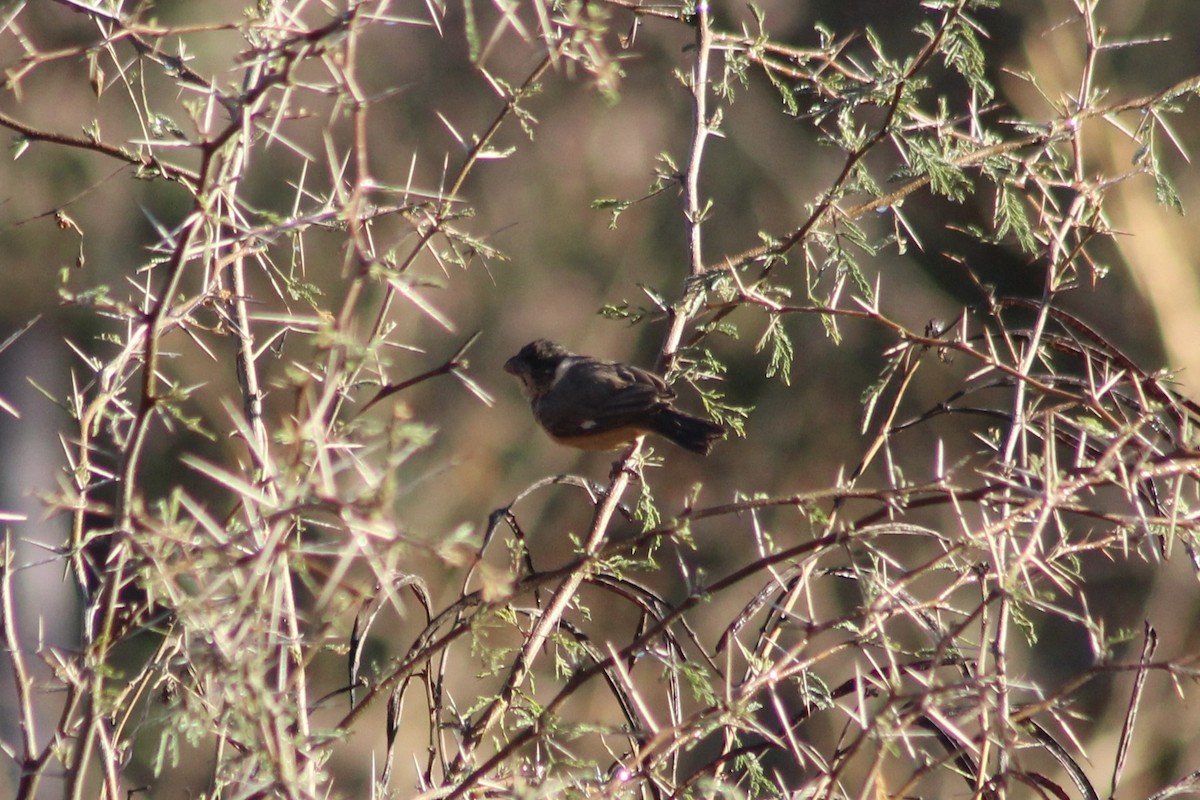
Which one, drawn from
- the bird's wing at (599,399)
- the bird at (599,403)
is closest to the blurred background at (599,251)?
the bird at (599,403)

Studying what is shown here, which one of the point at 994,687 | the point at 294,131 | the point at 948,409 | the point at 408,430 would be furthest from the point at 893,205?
the point at 294,131

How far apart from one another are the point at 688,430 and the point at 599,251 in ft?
22.4

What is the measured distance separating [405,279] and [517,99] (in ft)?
3.64

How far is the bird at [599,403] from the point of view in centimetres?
455

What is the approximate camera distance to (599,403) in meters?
5.16

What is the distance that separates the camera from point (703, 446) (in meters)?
4.50

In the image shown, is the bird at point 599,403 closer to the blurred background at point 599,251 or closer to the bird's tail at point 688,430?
the bird's tail at point 688,430

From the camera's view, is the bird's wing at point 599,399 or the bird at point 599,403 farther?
the bird's wing at point 599,399

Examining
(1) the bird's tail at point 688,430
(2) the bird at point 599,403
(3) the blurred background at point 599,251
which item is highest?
(1) the bird's tail at point 688,430

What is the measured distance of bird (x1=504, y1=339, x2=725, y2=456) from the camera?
455 centimetres

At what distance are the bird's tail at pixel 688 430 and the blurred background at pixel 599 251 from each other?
5.15 m

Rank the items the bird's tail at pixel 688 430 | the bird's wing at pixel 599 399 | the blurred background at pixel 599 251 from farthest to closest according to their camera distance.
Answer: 1. the blurred background at pixel 599 251
2. the bird's wing at pixel 599 399
3. the bird's tail at pixel 688 430

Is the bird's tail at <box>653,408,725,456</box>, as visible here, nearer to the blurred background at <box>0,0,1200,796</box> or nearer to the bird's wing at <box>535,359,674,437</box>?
the bird's wing at <box>535,359,674,437</box>

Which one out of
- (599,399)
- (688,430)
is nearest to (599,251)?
(599,399)
